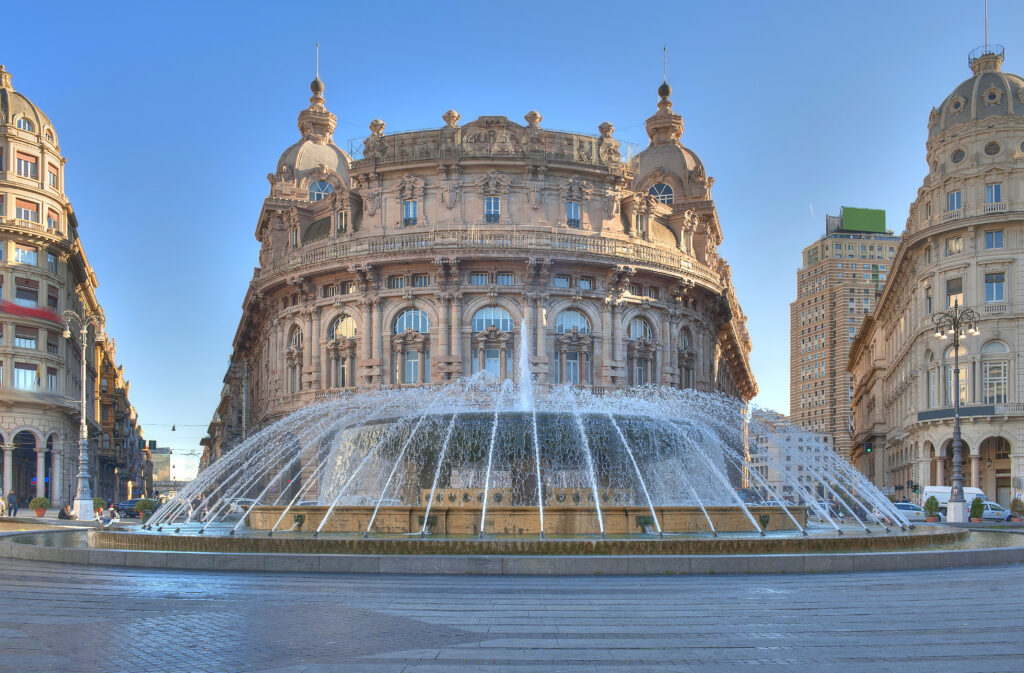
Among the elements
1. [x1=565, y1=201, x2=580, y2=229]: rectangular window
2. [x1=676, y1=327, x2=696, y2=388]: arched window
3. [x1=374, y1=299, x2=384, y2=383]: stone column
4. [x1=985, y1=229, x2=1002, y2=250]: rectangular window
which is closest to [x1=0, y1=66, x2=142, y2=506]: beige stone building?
[x1=374, y1=299, x2=384, y2=383]: stone column

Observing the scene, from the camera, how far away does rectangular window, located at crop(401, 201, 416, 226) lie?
189ft

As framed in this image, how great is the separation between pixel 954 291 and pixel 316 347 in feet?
117

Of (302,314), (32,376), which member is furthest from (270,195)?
(32,376)

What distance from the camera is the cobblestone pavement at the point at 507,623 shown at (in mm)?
10039

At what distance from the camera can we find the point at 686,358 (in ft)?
204

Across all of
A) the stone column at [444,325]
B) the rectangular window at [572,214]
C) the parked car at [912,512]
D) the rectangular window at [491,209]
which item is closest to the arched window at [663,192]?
the rectangular window at [572,214]

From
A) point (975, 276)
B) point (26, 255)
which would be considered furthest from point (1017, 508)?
point (26, 255)

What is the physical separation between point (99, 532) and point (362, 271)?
36.3 m

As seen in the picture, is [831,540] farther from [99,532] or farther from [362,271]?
[362,271]

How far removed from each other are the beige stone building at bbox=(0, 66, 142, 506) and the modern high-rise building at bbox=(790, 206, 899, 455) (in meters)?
127

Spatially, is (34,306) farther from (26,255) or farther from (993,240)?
(993,240)

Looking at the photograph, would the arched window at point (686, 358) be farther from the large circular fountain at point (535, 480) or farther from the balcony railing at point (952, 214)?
the large circular fountain at point (535, 480)

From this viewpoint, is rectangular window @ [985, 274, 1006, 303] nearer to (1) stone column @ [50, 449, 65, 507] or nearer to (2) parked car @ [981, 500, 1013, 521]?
(2) parked car @ [981, 500, 1013, 521]

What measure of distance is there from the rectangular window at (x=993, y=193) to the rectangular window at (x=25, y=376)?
54657 mm
